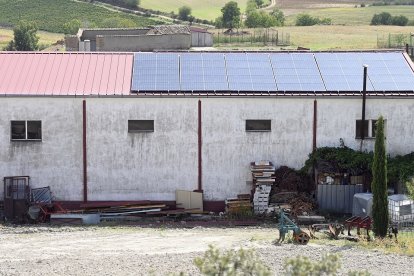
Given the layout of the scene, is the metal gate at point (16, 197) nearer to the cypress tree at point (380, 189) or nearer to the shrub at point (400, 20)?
the cypress tree at point (380, 189)

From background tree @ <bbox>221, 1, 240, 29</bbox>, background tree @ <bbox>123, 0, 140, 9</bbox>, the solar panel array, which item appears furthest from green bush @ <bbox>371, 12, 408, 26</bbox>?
the solar panel array

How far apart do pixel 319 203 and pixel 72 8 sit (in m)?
133

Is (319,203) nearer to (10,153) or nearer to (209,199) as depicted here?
(209,199)

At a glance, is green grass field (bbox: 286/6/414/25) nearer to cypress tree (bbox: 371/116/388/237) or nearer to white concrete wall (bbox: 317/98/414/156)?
white concrete wall (bbox: 317/98/414/156)

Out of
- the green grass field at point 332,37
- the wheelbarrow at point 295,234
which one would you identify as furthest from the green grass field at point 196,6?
the wheelbarrow at point 295,234

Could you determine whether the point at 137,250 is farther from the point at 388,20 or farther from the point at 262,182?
the point at 388,20

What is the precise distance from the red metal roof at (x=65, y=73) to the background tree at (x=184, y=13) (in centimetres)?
11912

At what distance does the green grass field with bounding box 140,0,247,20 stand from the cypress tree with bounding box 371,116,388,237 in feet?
429

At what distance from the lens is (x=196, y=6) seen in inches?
6516

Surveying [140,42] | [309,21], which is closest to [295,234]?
[140,42]

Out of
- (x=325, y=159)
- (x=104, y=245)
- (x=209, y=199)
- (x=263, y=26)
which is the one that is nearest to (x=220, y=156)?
(x=209, y=199)

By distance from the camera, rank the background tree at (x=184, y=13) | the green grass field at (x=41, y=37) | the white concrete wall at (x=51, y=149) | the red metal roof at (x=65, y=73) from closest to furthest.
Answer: the white concrete wall at (x=51, y=149) → the red metal roof at (x=65, y=73) → the green grass field at (x=41, y=37) → the background tree at (x=184, y=13)

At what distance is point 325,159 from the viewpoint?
3195cm

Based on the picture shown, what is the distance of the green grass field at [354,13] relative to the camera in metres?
145
